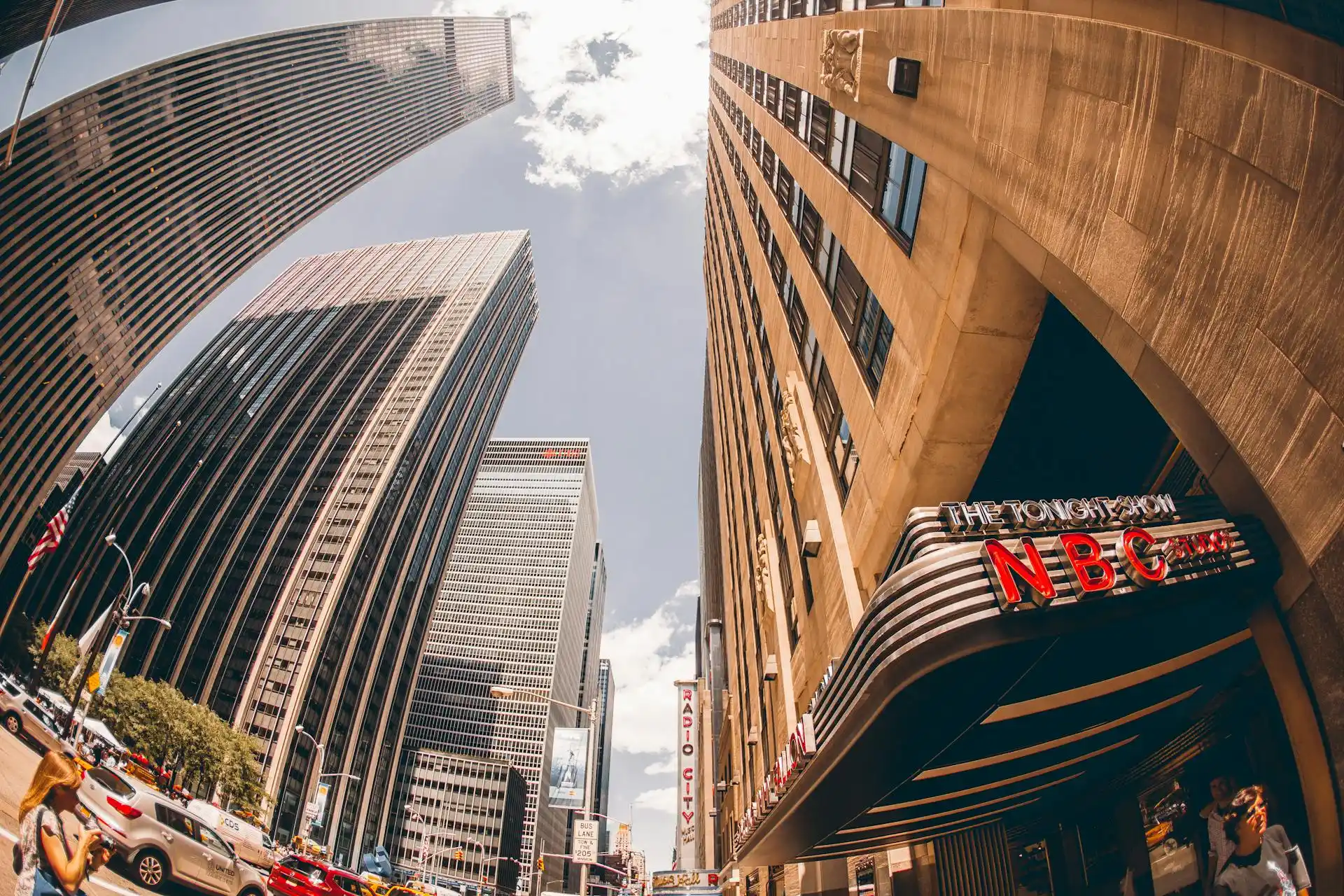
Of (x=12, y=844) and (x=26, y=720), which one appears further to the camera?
(x=26, y=720)

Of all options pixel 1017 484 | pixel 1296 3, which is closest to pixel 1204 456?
pixel 1296 3

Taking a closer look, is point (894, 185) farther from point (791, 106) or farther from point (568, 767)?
point (568, 767)

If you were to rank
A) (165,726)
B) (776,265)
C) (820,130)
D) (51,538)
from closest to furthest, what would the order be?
(820,130) → (51,538) → (776,265) → (165,726)

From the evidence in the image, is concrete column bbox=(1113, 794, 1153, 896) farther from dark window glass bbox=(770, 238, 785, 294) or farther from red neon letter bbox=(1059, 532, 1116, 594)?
dark window glass bbox=(770, 238, 785, 294)

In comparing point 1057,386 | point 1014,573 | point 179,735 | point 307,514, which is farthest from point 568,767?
point 307,514

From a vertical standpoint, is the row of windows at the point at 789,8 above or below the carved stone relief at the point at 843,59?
above

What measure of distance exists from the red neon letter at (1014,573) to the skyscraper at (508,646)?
15506 centimetres

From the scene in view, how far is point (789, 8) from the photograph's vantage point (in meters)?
27.2

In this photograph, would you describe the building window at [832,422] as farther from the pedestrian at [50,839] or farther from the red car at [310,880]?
the red car at [310,880]

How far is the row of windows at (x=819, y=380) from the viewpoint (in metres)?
18.1

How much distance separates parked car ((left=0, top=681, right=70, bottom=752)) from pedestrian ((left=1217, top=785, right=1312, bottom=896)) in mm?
30821

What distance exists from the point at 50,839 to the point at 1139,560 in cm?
1094

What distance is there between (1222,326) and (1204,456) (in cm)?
193

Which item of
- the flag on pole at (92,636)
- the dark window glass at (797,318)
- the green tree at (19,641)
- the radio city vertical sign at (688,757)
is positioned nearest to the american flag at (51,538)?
the flag on pole at (92,636)
